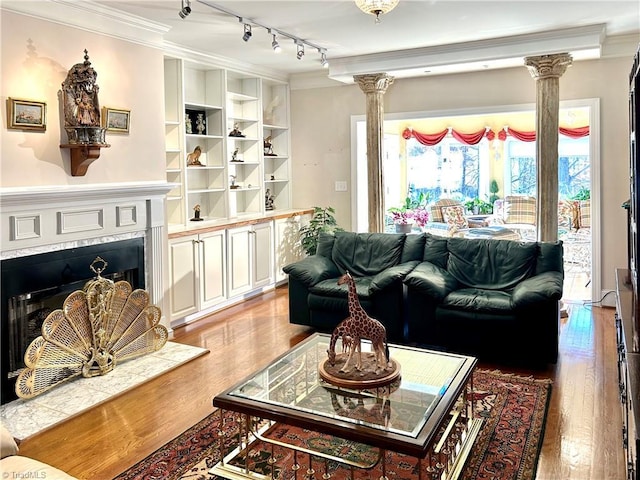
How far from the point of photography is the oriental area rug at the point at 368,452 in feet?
8.65

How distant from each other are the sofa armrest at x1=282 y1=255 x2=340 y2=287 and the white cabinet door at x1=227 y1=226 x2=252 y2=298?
3.56 ft

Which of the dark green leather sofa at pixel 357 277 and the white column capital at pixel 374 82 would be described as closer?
the dark green leather sofa at pixel 357 277

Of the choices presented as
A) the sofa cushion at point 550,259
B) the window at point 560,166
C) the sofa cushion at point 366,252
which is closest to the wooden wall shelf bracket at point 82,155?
the sofa cushion at point 366,252

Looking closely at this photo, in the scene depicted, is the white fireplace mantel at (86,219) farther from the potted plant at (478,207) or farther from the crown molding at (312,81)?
the potted plant at (478,207)

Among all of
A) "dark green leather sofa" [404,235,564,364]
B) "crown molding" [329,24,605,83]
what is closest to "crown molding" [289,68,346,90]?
"crown molding" [329,24,605,83]

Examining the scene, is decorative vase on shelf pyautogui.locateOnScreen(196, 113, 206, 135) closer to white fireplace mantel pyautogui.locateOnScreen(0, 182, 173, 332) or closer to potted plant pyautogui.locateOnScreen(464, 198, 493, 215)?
white fireplace mantel pyautogui.locateOnScreen(0, 182, 173, 332)

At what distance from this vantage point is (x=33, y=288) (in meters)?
3.61

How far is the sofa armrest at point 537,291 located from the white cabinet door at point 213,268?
2.95 meters

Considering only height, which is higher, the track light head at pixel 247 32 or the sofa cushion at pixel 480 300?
the track light head at pixel 247 32

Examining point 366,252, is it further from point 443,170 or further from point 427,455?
point 443,170

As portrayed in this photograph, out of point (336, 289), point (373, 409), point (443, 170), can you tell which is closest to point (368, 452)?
point (373, 409)

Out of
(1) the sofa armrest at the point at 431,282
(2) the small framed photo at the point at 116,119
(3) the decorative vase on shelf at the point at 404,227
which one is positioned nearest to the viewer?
(2) the small framed photo at the point at 116,119

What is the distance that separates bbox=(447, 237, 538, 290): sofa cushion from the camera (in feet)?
14.9

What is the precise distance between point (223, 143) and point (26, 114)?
8.86 feet
